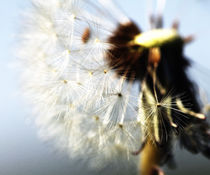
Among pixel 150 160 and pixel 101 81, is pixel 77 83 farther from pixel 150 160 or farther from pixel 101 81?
Answer: pixel 150 160

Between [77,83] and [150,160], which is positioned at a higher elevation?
[77,83]

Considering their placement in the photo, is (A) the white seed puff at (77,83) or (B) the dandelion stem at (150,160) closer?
(A) the white seed puff at (77,83)

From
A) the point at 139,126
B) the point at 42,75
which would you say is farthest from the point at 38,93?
the point at 139,126

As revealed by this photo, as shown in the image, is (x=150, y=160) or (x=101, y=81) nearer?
(x=101, y=81)

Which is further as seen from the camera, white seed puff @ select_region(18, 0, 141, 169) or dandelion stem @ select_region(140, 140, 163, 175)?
dandelion stem @ select_region(140, 140, 163, 175)

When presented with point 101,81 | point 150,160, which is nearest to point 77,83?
point 101,81

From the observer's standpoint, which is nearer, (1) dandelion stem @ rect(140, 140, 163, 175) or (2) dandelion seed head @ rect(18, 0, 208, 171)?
(2) dandelion seed head @ rect(18, 0, 208, 171)

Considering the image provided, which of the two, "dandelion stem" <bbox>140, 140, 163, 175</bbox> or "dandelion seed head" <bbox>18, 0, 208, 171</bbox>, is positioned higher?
"dandelion seed head" <bbox>18, 0, 208, 171</bbox>

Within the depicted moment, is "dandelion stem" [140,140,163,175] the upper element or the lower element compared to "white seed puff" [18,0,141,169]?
lower

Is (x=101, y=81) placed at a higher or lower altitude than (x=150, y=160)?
higher

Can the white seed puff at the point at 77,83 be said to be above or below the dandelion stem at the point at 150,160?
above

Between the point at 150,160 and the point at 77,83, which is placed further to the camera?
the point at 150,160
